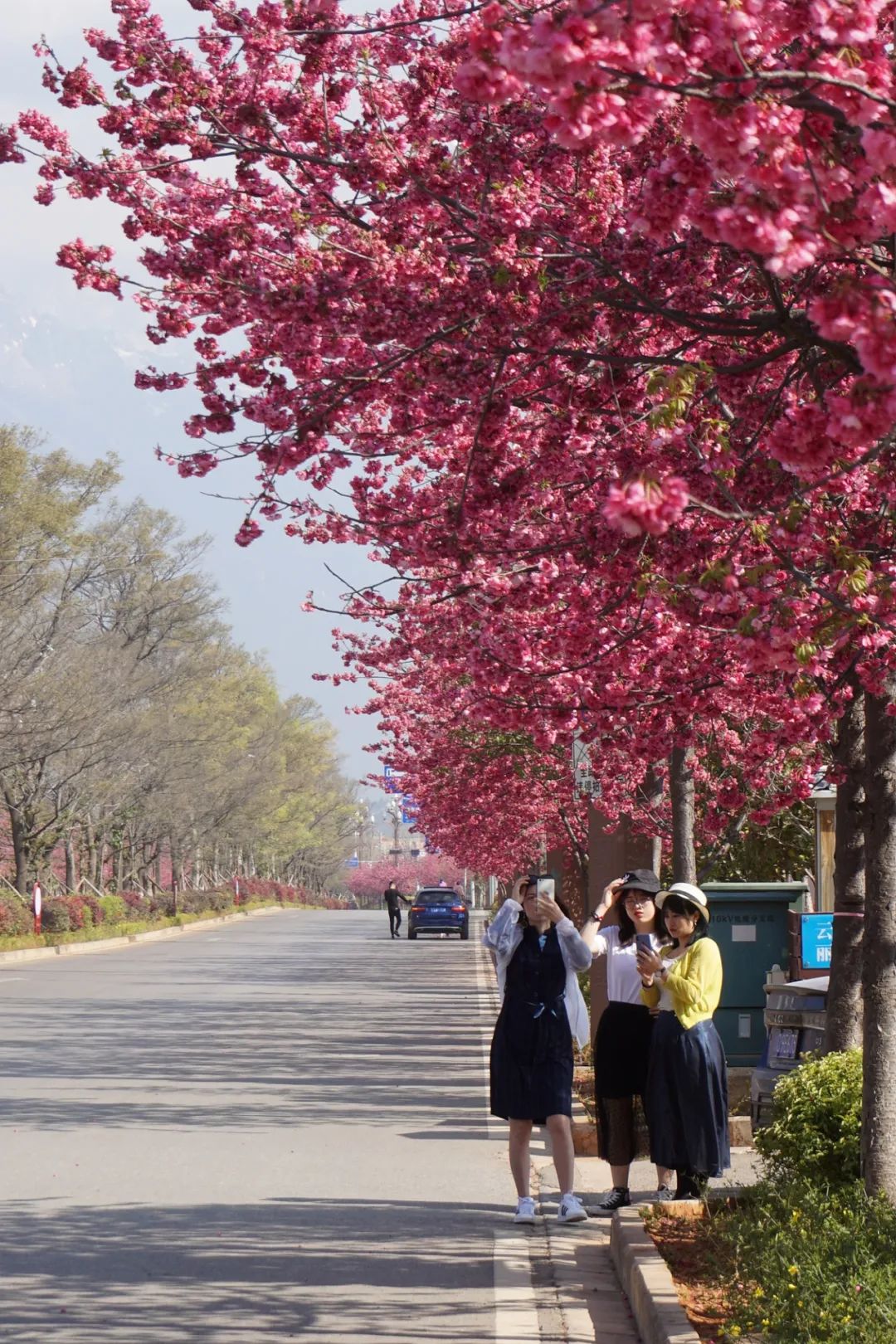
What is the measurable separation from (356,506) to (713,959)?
14.1 ft

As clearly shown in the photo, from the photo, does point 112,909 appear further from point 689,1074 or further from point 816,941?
point 689,1074

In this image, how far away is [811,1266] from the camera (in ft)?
22.0

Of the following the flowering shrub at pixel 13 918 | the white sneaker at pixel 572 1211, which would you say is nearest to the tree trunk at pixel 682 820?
the white sneaker at pixel 572 1211

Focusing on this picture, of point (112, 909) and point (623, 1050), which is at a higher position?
point (112, 909)

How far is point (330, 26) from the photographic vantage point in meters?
8.48

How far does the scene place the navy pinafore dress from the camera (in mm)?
10180

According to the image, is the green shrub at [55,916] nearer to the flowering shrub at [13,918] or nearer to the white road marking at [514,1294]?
the flowering shrub at [13,918]

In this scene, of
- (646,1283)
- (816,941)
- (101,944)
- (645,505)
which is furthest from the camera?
(101,944)

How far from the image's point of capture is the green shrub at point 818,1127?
885cm

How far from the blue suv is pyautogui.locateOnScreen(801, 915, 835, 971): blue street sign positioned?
1704 inches

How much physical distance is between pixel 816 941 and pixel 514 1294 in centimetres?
684

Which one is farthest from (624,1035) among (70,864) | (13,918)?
(70,864)

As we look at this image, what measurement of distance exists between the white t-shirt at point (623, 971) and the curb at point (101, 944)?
28674 millimetres

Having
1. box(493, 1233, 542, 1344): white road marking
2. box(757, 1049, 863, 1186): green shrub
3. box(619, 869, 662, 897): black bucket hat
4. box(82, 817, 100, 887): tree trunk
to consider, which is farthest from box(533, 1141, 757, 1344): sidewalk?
box(82, 817, 100, 887): tree trunk
